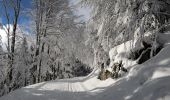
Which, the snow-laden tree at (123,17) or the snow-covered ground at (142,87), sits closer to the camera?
the snow-covered ground at (142,87)

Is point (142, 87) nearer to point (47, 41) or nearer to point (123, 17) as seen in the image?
point (123, 17)

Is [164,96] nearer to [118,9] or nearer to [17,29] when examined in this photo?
[118,9]

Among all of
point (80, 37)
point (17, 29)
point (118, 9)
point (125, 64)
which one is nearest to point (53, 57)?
point (80, 37)

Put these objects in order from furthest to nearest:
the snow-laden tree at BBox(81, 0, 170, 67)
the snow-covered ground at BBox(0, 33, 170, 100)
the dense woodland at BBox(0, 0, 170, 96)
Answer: the dense woodland at BBox(0, 0, 170, 96)
the snow-laden tree at BBox(81, 0, 170, 67)
the snow-covered ground at BBox(0, 33, 170, 100)

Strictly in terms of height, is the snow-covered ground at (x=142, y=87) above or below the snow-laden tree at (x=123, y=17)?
below

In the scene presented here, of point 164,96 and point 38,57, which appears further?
point 38,57

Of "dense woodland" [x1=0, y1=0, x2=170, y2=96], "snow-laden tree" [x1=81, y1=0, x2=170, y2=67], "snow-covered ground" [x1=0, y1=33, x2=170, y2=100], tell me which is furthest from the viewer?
"dense woodland" [x1=0, y1=0, x2=170, y2=96]

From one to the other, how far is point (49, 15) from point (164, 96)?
1613 cm

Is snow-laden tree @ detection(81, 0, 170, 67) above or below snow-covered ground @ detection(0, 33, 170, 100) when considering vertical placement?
above

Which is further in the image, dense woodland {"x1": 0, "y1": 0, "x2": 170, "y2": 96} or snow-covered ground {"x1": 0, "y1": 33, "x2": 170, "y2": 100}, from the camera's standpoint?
dense woodland {"x1": 0, "y1": 0, "x2": 170, "y2": 96}

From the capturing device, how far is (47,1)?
21.0 metres

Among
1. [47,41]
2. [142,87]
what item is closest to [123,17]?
[142,87]

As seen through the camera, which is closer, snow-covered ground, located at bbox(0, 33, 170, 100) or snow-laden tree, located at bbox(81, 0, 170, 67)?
snow-covered ground, located at bbox(0, 33, 170, 100)

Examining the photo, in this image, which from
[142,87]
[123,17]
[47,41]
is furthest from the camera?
[47,41]
